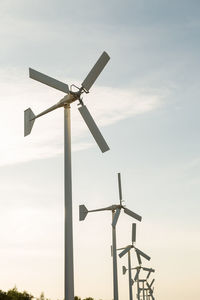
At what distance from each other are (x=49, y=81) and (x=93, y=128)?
3536mm

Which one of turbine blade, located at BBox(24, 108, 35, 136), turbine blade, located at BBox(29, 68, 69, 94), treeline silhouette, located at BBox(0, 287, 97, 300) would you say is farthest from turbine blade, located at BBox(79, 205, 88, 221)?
treeline silhouette, located at BBox(0, 287, 97, 300)

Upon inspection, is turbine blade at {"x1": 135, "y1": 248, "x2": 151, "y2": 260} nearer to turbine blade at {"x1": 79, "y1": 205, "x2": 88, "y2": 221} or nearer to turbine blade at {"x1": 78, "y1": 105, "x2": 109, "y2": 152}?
turbine blade at {"x1": 79, "y1": 205, "x2": 88, "y2": 221}

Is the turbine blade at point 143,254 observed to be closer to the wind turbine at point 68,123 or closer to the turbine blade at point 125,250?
the turbine blade at point 125,250

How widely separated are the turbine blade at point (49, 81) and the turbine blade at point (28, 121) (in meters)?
2.33

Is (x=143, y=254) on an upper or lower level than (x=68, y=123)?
lower

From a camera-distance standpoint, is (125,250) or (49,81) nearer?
(49,81)

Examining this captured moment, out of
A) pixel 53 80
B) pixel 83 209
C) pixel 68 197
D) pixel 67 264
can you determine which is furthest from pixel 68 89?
pixel 83 209

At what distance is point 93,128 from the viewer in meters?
20.9

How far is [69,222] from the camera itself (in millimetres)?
17938

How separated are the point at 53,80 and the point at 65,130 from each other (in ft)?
10.7

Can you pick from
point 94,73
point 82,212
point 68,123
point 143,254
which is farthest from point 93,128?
point 143,254

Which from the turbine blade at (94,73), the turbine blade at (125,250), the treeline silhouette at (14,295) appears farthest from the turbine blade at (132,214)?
the treeline silhouette at (14,295)

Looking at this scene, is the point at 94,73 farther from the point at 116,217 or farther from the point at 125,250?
the point at 125,250

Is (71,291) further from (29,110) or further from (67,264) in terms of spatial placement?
(29,110)
